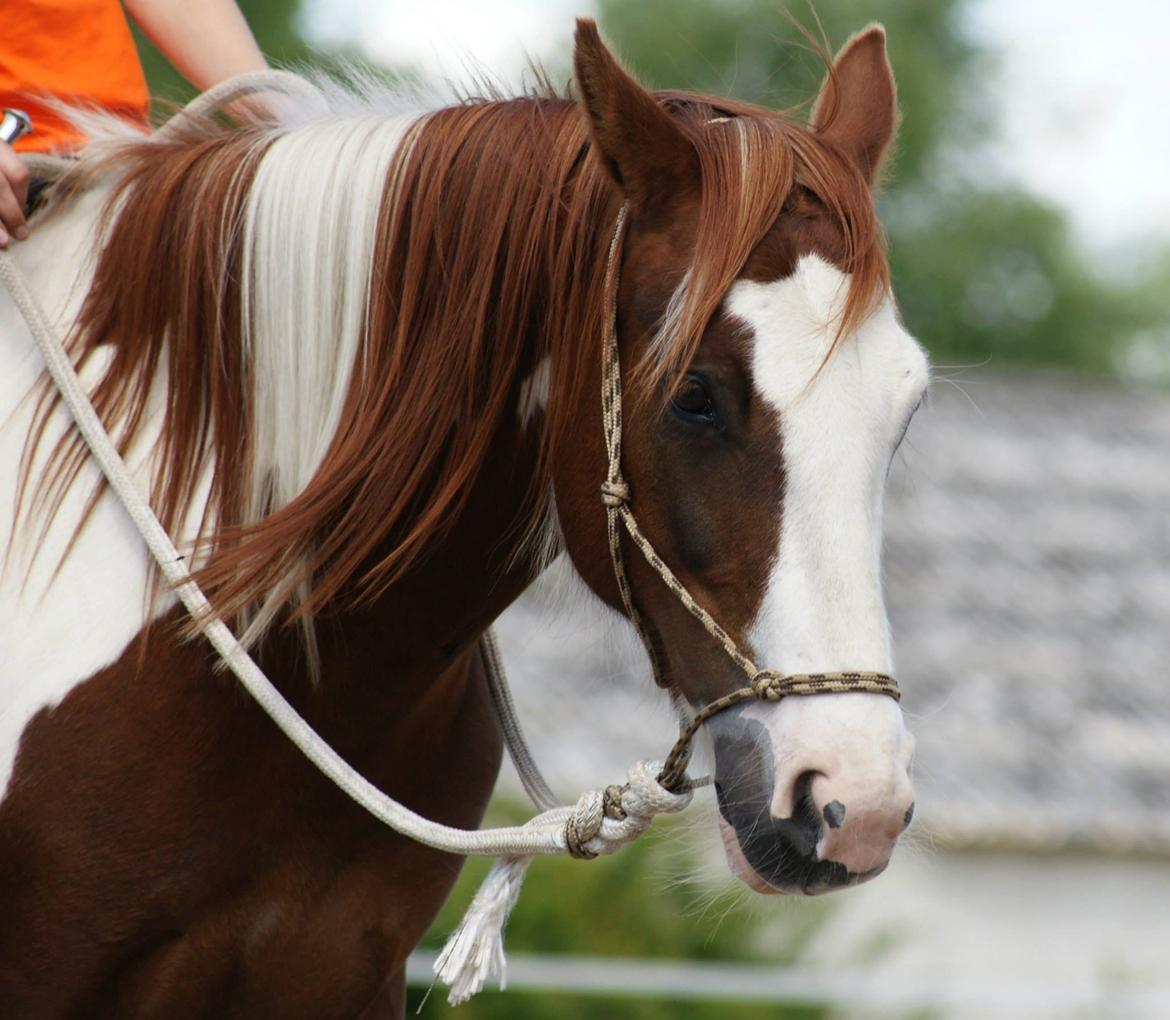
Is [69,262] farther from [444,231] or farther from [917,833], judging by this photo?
[917,833]

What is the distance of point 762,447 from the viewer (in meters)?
2.13

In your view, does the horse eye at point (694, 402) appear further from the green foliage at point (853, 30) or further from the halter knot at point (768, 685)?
the green foliage at point (853, 30)

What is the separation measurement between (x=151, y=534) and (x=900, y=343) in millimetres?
1121

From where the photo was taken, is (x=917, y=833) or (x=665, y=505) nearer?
(x=665, y=505)

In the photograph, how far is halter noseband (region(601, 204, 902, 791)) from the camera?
214 cm

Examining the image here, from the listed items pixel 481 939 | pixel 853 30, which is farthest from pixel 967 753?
pixel 853 30

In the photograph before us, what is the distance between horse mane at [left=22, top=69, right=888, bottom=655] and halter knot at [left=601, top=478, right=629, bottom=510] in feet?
0.47

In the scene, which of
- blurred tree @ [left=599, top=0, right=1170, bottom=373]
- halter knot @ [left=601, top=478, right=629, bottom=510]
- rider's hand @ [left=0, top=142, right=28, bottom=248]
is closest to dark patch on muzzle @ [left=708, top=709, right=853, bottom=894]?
halter knot @ [left=601, top=478, right=629, bottom=510]

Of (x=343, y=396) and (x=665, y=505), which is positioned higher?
(x=343, y=396)

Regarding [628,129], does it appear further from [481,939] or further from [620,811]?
[481,939]

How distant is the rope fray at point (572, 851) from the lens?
2.35 m

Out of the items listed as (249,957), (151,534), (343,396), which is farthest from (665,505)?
(249,957)

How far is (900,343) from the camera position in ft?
7.41

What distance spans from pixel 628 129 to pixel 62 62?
1205mm
